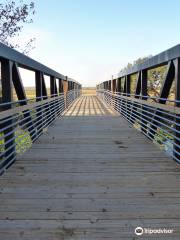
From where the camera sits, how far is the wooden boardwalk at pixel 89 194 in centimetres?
258

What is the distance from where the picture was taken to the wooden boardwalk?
258cm

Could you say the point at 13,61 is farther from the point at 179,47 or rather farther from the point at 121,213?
the point at 121,213

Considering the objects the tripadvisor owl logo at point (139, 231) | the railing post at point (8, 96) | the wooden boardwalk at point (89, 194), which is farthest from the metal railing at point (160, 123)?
the railing post at point (8, 96)

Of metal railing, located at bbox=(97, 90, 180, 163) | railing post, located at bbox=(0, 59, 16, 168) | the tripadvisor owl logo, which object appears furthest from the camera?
metal railing, located at bbox=(97, 90, 180, 163)

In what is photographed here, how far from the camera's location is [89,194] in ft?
11.1

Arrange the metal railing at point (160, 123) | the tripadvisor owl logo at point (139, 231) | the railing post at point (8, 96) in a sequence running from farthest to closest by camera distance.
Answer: the metal railing at point (160, 123)
the railing post at point (8, 96)
the tripadvisor owl logo at point (139, 231)

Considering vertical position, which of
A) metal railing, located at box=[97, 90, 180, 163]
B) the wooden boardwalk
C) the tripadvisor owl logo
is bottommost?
the tripadvisor owl logo

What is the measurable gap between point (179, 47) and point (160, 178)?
202 cm

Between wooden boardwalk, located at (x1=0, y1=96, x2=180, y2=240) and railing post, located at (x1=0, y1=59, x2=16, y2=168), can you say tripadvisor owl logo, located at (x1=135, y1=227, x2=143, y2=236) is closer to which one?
wooden boardwalk, located at (x1=0, y1=96, x2=180, y2=240)

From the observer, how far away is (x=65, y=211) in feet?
9.55

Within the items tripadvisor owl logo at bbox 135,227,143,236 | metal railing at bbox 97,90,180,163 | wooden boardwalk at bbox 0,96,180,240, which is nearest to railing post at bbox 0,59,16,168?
wooden boardwalk at bbox 0,96,180,240

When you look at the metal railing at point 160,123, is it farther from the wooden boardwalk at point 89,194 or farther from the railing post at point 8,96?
the railing post at point 8,96

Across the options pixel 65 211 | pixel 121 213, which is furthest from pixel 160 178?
pixel 65 211

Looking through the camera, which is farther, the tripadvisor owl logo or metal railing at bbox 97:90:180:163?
metal railing at bbox 97:90:180:163
